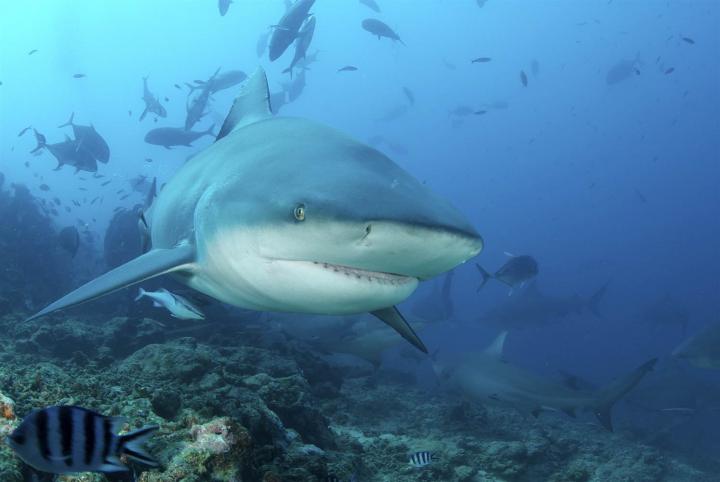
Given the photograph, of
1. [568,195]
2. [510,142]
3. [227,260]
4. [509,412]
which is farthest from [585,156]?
[227,260]

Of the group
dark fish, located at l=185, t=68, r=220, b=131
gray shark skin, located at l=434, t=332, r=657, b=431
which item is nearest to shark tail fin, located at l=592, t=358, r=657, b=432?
gray shark skin, located at l=434, t=332, r=657, b=431

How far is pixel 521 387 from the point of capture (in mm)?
9062

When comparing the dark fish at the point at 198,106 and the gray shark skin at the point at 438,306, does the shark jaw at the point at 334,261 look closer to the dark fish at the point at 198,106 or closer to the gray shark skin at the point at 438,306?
the dark fish at the point at 198,106

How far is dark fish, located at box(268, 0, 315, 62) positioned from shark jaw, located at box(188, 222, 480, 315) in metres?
7.23

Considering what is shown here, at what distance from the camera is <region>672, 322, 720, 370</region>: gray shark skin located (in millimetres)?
12211

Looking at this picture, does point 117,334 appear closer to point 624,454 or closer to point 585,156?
point 624,454

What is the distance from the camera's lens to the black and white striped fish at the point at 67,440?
1546mm

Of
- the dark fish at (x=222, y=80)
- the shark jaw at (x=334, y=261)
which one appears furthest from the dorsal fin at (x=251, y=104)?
the dark fish at (x=222, y=80)

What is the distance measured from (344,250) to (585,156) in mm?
143178

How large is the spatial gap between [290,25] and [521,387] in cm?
807

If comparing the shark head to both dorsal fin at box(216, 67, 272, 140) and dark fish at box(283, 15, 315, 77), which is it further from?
dark fish at box(283, 15, 315, 77)

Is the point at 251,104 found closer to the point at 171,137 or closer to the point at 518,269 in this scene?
the point at 518,269

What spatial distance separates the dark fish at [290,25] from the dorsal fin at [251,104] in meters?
4.56

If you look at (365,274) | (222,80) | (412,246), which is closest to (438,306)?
(222,80)
